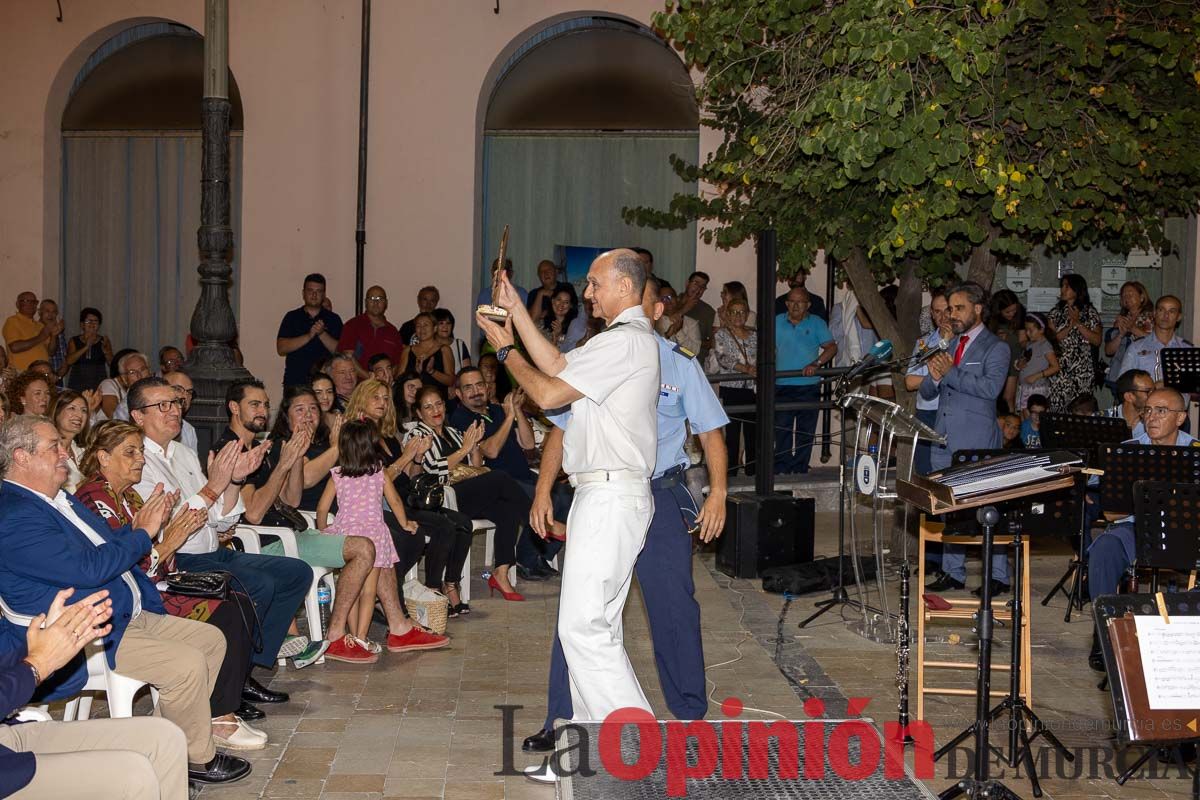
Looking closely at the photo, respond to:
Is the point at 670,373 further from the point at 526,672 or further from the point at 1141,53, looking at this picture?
the point at 1141,53

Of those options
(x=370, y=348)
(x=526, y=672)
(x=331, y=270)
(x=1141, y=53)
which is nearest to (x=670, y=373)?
(x=526, y=672)

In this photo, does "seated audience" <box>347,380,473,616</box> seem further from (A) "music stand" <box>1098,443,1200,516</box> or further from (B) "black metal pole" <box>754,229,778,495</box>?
(A) "music stand" <box>1098,443,1200,516</box>

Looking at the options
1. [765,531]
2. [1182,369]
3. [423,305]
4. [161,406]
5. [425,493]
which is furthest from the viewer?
[423,305]

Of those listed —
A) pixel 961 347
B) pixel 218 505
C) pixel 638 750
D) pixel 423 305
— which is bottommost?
pixel 638 750

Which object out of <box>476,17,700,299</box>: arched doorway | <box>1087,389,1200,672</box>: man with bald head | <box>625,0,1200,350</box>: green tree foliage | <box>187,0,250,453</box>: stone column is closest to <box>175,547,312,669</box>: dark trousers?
<box>187,0,250,453</box>: stone column

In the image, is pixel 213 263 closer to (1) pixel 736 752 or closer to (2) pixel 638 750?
(2) pixel 638 750

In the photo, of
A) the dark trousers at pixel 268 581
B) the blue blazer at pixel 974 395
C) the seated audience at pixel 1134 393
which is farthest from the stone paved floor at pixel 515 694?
the seated audience at pixel 1134 393

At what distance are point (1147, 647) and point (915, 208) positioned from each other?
456 cm

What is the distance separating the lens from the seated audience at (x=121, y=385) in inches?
382

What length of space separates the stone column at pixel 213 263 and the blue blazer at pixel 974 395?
4.66 m

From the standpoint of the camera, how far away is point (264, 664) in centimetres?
634

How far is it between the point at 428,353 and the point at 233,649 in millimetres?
6311

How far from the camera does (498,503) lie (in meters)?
8.79

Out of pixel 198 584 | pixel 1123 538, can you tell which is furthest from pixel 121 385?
pixel 1123 538
